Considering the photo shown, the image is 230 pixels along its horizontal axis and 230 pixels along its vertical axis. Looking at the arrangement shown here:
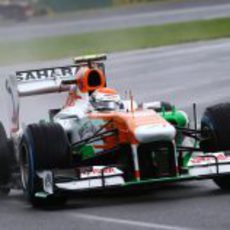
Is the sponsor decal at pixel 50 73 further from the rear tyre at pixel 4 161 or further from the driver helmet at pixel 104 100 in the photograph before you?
the rear tyre at pixel 4 161

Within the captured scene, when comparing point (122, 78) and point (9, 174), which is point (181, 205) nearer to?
point (9, 174)

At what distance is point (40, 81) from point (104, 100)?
4.22 feet

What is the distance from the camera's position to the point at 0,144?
11.6m

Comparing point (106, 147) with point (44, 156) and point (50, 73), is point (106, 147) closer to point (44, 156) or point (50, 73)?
point (44, 156)

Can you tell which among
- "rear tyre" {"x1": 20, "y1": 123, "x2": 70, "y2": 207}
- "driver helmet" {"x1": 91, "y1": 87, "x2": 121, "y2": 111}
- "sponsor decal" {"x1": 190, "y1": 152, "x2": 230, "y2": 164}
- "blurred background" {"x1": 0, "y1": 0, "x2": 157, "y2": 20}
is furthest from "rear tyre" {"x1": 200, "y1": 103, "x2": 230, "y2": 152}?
"blurred background" {"x1": 0, "y1": 0, "x2": 157, "y2": 20}

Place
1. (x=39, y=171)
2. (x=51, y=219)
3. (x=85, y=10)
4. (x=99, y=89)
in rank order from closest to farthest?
(x=51, y=219)
(x=39, y=171)
(x=99, y=89)
(x=85, y=10)

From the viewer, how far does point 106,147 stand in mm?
11148

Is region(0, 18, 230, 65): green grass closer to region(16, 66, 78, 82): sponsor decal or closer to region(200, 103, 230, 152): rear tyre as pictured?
region(16, 66, 78, 82): sponsor decal

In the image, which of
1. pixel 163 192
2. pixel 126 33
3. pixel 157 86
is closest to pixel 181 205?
pixel 163 192

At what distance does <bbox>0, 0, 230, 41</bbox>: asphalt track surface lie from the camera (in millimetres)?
42656

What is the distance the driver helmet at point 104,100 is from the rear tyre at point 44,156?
37.7 inches

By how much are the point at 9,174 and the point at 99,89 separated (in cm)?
131

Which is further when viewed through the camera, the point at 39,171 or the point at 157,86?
the point at 157,86

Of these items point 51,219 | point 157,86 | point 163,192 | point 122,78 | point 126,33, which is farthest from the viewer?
point 126,33
